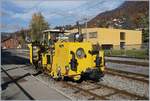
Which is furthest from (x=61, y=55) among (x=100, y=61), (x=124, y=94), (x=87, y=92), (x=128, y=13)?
(x=128, y=13)

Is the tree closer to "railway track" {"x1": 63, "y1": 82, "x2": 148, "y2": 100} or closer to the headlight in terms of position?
the headlight

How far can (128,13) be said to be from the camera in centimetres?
15988

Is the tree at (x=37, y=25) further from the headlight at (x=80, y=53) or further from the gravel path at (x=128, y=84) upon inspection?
the headlight at (x=80, y=53)

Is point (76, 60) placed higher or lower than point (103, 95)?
higher

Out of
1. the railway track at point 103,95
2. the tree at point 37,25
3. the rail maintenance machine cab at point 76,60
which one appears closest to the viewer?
the railway track at point 103,95

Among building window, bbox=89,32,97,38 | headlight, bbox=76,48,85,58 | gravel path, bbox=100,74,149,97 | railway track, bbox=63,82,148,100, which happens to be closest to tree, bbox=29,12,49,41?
building window, bbox=89,32,97,38

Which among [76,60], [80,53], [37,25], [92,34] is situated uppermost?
[37,25]

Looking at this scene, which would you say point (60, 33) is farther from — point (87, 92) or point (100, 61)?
point (87, 92)

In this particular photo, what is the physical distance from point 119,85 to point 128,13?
5895 inches

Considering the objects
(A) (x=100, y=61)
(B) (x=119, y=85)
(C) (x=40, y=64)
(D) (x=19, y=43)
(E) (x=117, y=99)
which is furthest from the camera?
(D) (x=19, y=43)

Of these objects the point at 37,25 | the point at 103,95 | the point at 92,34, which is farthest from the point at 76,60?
the point at 37,25

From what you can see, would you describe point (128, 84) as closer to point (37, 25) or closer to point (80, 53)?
point (80, 53)

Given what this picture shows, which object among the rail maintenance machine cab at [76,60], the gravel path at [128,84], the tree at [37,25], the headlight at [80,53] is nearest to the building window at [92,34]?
the tree at [37,25]

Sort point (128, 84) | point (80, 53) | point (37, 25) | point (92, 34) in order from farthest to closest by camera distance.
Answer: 1. point (37, 25)
2. point (92, 34)
3. point (80, 53)
4. point (128, 84)
